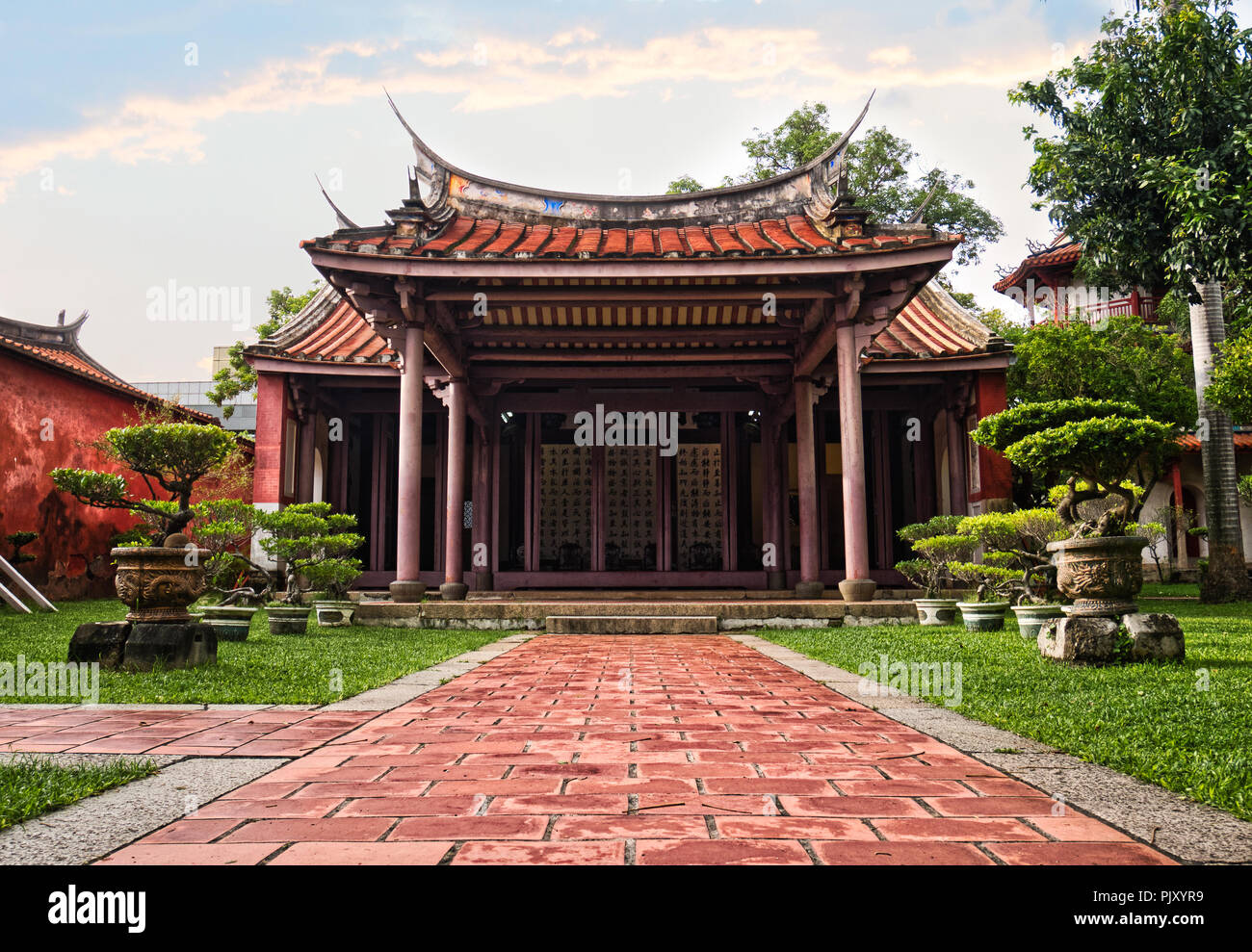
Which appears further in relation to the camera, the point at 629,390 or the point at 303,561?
the point at 629,390

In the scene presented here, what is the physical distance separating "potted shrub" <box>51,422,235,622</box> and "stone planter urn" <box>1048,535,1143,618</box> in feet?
20.1

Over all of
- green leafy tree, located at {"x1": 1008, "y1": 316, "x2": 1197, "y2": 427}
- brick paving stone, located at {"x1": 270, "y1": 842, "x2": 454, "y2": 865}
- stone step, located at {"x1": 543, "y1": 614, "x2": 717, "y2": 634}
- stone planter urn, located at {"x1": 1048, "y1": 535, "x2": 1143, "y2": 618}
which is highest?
green leafy tree, located at {"x1": 1008, "y1": 316, "x2": 1197, "y2": 427}

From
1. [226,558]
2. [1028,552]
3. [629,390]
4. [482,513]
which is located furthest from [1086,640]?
[482,513]

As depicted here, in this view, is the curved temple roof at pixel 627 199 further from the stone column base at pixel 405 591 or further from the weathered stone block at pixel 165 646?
the weathered stone block at pixel 165 646

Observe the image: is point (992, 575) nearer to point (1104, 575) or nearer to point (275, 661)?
point (1104, 575)

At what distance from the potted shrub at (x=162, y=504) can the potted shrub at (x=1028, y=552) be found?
699 centimetres

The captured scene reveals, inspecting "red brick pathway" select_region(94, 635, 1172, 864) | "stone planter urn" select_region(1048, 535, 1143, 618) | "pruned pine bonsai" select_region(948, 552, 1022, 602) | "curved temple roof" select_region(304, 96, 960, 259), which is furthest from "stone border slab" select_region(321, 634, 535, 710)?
"curved temple roof" select_region(304, 96, 960, 259)

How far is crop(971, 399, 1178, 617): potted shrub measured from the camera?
5691 mm

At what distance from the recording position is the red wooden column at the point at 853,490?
987 centimetres

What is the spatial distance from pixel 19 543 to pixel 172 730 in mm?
11728

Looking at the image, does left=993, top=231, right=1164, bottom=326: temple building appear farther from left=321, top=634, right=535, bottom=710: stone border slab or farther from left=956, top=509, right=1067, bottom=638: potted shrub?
left=321, top=634, right=535, bottom=710: stone border slab

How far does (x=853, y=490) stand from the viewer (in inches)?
388

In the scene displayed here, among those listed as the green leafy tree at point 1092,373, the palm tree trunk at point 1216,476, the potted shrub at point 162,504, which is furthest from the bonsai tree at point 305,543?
the palm tree trunk at point 1216,476
